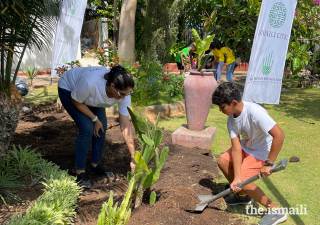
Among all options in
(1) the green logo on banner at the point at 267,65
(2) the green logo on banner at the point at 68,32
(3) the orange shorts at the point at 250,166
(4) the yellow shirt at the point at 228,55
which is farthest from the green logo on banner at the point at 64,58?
(3) the orange shorts at the point at 250,166

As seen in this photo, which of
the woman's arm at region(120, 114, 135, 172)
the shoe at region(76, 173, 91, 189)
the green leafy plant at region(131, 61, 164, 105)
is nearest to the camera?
the woman's arm at region(120, 114, 135, 172)

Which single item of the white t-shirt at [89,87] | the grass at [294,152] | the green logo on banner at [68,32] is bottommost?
the grass at [294,152]

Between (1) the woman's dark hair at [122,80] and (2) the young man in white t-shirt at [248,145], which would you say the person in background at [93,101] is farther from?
(2) the young man in white t-shirt at [248,145]

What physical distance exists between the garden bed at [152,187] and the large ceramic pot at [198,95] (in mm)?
510

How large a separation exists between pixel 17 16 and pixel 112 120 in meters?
2.92

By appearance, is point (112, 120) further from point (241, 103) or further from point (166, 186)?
point (241, 103)

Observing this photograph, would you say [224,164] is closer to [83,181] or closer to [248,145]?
[248,145]

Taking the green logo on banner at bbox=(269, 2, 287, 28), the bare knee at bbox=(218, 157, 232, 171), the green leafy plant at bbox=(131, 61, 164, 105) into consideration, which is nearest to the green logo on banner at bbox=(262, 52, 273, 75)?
the green logo on banner at bbox=(269, 2, 287, 28)

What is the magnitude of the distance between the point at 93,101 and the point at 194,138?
189 cm

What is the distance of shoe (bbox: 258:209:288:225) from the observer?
241 cm

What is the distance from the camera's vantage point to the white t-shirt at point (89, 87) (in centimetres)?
279

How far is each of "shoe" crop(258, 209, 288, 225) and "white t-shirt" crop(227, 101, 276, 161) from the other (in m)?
0.49

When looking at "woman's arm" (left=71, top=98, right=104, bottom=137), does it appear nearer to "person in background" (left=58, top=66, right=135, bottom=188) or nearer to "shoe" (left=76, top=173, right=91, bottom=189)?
"person in background" (left=58, top=66, right=135, bottom=188)

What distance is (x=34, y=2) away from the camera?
3102mm
